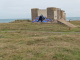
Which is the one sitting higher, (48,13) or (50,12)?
(50,12)

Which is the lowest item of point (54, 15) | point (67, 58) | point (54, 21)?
point (67, 58)

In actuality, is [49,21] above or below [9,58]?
above

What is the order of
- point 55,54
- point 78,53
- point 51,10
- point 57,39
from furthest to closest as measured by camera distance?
point 51,10 → point 57,39 → point 78,53 → point 55,54

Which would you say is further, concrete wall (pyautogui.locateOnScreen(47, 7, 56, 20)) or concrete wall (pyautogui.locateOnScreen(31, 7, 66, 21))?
concrete wall (pyautogui.locateOnScreen(31, 7, 66, 21))

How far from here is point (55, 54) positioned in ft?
33.6

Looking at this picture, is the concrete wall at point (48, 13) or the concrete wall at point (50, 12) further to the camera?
the concrete wall at point (48, 13)

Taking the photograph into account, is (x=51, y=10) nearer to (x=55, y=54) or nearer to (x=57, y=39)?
(x=57, y=39)

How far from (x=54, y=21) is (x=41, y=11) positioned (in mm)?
7361

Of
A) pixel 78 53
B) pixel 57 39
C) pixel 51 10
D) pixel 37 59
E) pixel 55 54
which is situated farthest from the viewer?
pixel 51 10

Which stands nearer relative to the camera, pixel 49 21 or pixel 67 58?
pixel 67 58

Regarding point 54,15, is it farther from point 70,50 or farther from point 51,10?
point 70,50

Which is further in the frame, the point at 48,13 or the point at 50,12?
the point at 48,13

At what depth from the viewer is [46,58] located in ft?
30.8

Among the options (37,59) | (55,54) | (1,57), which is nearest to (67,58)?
(55,54)
